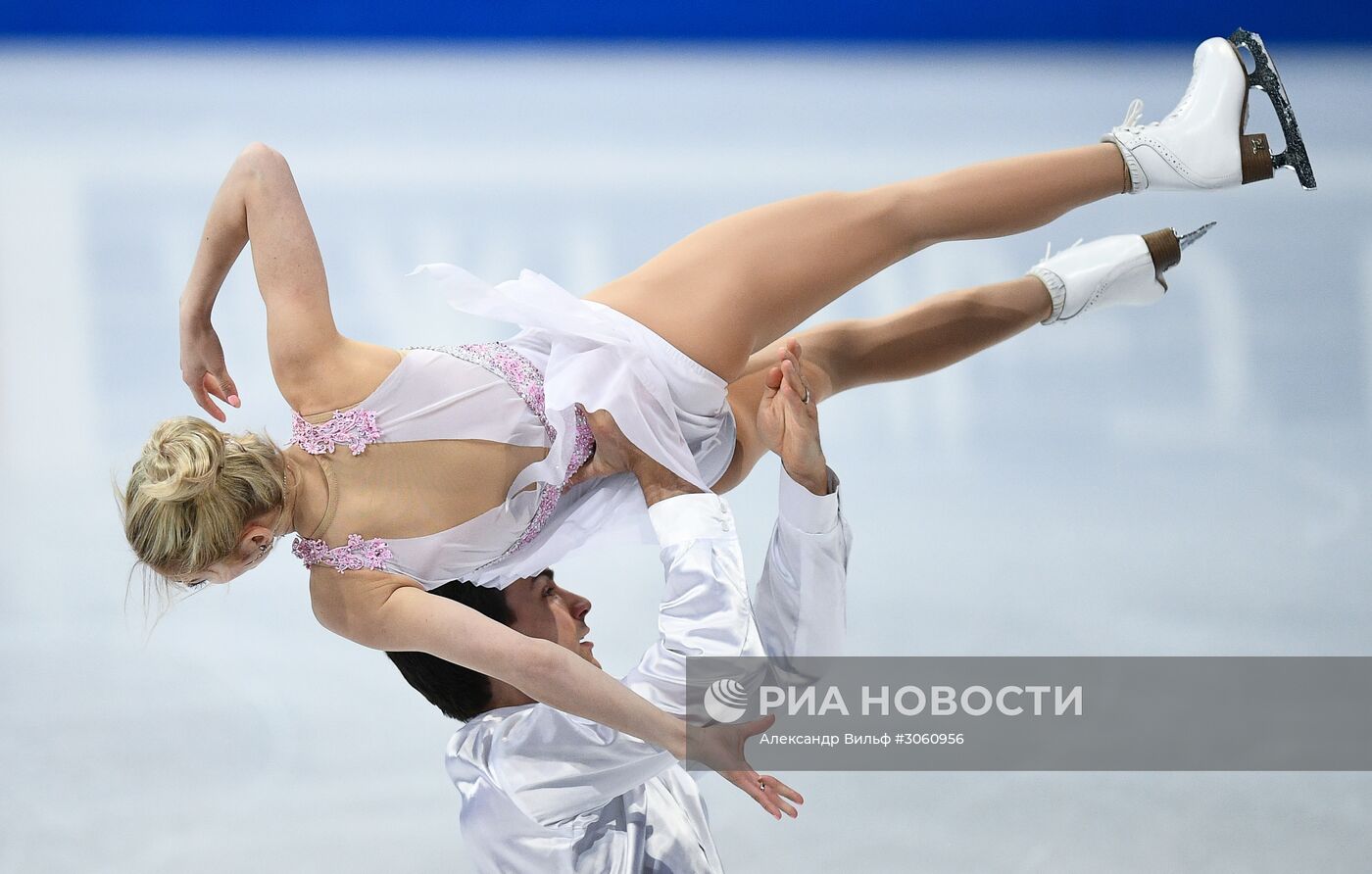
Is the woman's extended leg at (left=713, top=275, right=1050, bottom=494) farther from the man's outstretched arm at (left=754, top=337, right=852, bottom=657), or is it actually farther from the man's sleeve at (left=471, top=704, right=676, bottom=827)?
the man's sleeve at (left=471, top=704, right=676, bottom=827)

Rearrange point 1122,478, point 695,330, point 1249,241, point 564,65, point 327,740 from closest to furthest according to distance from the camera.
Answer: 1. point 695,330
2. point 327,740
3. point 1122,478
4. point 1249,241
5. point 564,65

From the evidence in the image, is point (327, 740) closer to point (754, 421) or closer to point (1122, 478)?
point (754, 421)

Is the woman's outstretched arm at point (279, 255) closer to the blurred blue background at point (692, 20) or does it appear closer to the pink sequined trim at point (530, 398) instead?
the pink sequined trim at point (530, 398)

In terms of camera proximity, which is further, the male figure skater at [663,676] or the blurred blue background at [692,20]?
the blurred blue background at [692,20]

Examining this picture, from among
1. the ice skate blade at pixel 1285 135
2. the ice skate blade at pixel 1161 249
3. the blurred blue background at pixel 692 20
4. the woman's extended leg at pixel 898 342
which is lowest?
the woman's extended leg at pixel 898 342

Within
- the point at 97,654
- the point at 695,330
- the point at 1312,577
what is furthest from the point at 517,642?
the point at 1312,577

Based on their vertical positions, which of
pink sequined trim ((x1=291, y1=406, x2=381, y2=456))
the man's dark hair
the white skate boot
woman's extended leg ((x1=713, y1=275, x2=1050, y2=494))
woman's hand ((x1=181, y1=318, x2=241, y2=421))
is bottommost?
the man's dark hair

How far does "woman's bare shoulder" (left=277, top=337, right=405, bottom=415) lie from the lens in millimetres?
2297

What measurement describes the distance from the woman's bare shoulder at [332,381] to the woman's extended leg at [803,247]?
0.47 metres

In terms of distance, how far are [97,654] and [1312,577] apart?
2851 mm

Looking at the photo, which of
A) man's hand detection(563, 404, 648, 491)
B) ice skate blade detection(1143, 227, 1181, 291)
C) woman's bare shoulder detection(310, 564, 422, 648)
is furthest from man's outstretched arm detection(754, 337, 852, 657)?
ice skate blade detection(1143, 227, 1181, 291)

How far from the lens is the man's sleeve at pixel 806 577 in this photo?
7.87ft

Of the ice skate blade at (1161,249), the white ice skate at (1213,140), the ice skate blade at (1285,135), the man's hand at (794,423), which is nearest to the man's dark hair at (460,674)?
the man's hand at (794,423)

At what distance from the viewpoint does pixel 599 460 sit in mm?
2574
